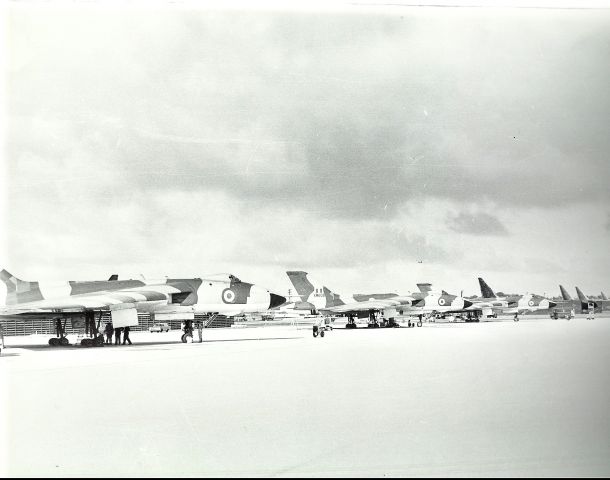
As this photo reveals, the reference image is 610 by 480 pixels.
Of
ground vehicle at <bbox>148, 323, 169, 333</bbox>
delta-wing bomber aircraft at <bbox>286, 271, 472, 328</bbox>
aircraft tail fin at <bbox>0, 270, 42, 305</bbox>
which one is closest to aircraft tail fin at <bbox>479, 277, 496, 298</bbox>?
delta-wing bomber aircraft at <bbox>286, 271, 472, 328</bbox>

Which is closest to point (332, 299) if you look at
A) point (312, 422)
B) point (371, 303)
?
point (371, 303)

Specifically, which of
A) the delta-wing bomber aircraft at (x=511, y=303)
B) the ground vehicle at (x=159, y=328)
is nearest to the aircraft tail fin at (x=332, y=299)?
the ground vehicle at (x=159, y=328)

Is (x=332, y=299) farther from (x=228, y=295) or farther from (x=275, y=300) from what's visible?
(x=228, y=295)

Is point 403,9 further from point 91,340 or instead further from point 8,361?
point 91,340

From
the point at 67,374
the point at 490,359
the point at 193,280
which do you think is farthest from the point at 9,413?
the point at 193,280

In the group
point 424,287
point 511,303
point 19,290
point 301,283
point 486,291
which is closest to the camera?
point 19,290

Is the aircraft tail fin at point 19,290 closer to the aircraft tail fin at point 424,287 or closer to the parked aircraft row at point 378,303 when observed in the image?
the parked aircraft row at point 378,303

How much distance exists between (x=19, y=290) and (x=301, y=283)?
2776 cm

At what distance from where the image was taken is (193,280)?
24641 mm

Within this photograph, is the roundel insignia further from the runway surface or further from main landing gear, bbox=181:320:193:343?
the runway surface

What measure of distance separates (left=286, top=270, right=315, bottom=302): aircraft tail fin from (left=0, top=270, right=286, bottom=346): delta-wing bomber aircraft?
1953 cm

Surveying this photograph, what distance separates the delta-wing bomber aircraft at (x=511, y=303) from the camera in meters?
56.0

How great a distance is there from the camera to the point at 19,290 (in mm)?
20016

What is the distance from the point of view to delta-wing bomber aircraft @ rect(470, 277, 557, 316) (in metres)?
56.0
